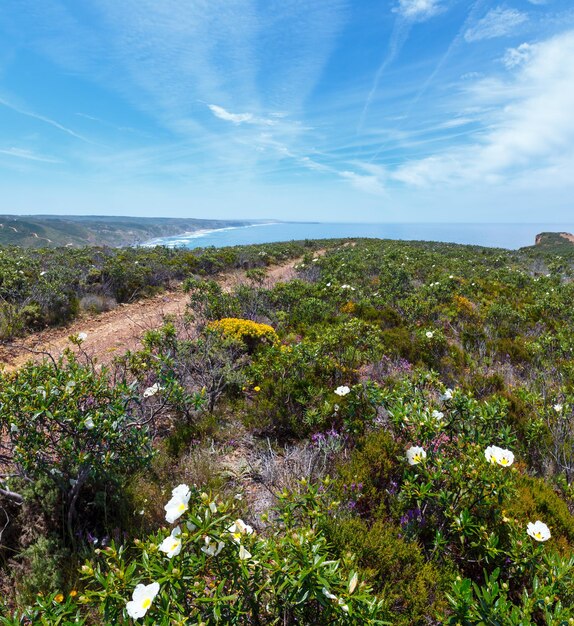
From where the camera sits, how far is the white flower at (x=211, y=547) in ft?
4.91

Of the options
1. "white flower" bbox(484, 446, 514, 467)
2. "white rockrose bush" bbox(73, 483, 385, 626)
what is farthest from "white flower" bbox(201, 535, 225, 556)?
"white flower" bbox(484, 446, 514, 467)

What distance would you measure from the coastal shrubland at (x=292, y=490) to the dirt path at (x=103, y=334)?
10.8 feet

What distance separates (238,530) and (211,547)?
154mm

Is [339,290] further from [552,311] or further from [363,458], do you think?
[363,458]

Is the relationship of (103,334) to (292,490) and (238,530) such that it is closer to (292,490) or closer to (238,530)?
(292,490)

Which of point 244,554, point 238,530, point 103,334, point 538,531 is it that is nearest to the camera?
point 244,554

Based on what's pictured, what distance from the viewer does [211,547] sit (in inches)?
59.6

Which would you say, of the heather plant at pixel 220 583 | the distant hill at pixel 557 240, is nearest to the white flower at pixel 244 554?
the heather plant at pixel 220 583

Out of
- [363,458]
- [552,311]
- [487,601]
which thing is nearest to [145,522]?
[363,458]

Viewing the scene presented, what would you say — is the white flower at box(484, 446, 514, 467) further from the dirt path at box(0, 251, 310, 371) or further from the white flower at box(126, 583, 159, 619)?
the dirt path at box(0, 251, 310, 371)

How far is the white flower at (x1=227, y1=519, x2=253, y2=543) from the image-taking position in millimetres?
1552

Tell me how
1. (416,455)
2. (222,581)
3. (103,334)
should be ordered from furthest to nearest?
1. (103,334)
2. (416,455)
3. (222,581)

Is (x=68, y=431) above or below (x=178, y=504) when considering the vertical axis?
below

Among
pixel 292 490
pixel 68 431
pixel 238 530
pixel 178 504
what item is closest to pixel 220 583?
pixel 238 530
